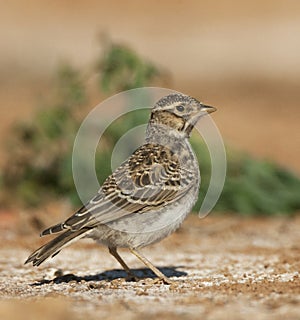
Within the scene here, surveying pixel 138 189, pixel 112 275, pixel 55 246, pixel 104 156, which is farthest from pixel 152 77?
pixel 55 246

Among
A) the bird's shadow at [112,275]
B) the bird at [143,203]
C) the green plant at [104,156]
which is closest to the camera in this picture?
the bird at [143,203]

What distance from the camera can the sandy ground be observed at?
534 centimetres

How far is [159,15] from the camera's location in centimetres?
3816

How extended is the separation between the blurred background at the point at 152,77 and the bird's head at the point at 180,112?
3199 millimetres

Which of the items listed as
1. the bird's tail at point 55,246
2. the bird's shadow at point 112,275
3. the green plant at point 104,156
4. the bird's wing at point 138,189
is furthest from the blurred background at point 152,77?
the bird's tail at point 55,246

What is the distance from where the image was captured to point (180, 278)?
7.14m

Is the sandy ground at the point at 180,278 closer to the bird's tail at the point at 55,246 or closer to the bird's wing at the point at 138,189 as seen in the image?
the bird's tail at the point at 55,246

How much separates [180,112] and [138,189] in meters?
0.87

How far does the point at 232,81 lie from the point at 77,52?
624 cm

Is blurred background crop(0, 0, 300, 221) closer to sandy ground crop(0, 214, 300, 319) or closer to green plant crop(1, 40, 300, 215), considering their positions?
green plant crop(1, 40, 300, 215)

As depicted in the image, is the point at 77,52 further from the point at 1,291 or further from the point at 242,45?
the point at 1,291

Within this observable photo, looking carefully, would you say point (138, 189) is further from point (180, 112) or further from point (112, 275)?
point (112, 275)

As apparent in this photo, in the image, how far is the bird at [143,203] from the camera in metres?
6.65

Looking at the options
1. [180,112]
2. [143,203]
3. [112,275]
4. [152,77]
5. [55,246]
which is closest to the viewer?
[55,246]
